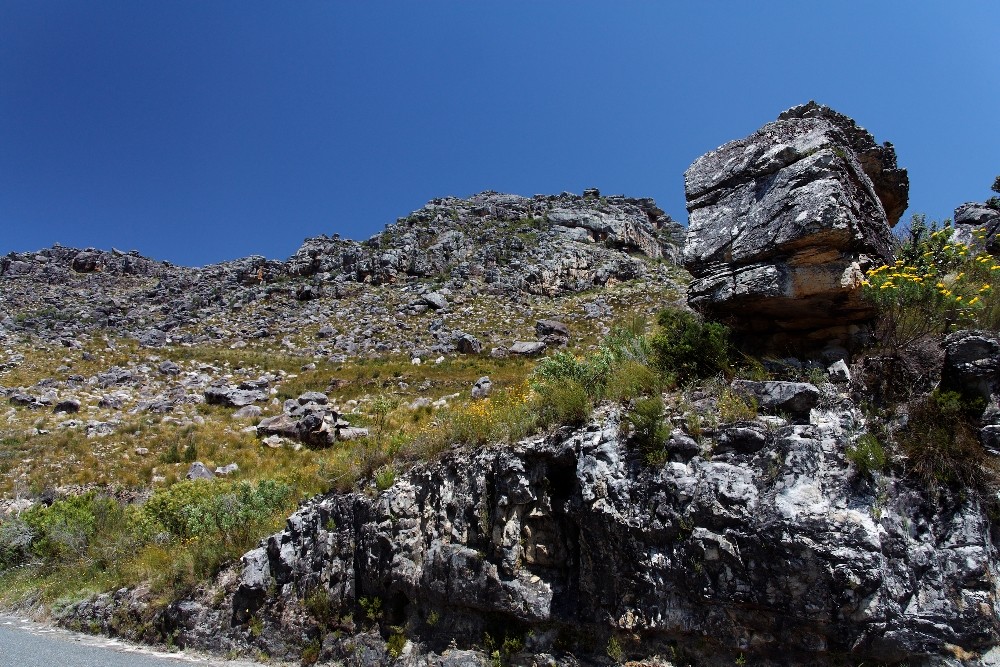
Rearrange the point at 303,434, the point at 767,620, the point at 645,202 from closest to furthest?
the point at 767,620 → the point at 303,434 → the point at 645,202

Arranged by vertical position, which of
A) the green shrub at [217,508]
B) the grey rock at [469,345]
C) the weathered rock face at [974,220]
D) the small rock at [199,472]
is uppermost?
the grey rock at [469,345]

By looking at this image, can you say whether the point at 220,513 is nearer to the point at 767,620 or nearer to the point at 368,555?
the point at 368,555

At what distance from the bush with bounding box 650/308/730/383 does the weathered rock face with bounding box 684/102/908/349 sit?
454 mm

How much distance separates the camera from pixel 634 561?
5414mm

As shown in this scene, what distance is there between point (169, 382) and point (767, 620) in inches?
1124

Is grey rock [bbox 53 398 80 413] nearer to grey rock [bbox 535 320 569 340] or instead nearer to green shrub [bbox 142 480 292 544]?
green shrub [bbox 142 480 292 544]

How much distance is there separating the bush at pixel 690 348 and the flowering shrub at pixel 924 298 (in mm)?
1764

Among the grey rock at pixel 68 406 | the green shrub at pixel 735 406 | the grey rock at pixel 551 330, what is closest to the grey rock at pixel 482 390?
the green shrub at pixel 735 406

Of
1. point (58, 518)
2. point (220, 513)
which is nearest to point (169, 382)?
point (58, 518)

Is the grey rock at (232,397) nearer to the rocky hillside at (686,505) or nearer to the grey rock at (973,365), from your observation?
the rocky hillside at (686,505)

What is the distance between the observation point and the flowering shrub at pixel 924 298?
19.3ft

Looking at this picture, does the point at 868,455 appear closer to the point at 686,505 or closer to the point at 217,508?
the point at 686,505

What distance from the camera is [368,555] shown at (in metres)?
7.42

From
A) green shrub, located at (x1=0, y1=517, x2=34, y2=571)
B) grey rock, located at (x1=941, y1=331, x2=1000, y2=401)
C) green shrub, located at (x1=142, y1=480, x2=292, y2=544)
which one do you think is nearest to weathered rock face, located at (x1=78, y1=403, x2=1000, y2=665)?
grey rock, located at (x1=941, y1=331, x2=1000, y2=401)
